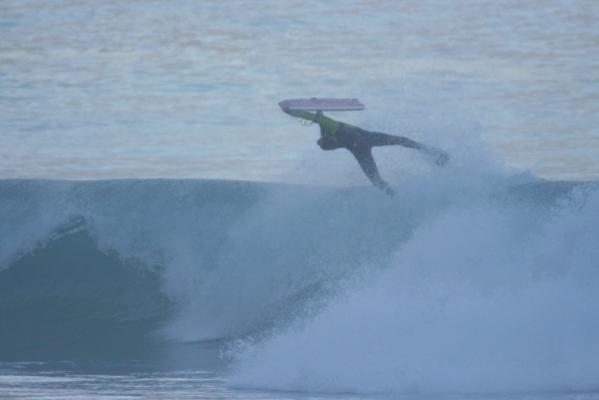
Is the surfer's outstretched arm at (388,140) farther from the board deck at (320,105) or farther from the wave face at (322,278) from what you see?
the wave face at (322,278)

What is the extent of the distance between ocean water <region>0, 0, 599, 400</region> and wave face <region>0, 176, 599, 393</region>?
0.04 metres

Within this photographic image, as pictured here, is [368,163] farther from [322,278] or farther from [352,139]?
[322,278]

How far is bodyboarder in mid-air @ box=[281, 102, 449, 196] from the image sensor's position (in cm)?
1606

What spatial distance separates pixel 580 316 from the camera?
13.0 m

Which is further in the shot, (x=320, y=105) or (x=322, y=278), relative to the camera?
(x=322, y=278)

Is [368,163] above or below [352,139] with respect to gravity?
below

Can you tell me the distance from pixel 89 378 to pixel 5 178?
14.2 metres

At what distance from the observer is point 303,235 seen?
2009 cm

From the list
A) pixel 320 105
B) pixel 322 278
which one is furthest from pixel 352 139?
pixel 322 278

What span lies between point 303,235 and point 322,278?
47.8 inches

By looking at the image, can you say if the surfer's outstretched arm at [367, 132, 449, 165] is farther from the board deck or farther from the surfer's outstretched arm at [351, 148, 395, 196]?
the board deck

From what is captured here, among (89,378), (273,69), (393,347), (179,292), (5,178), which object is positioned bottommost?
(273,69)

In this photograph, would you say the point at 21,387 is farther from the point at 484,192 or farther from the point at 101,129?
the point at 101,129

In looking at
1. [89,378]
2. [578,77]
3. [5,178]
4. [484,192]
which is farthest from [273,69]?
[89,378]
